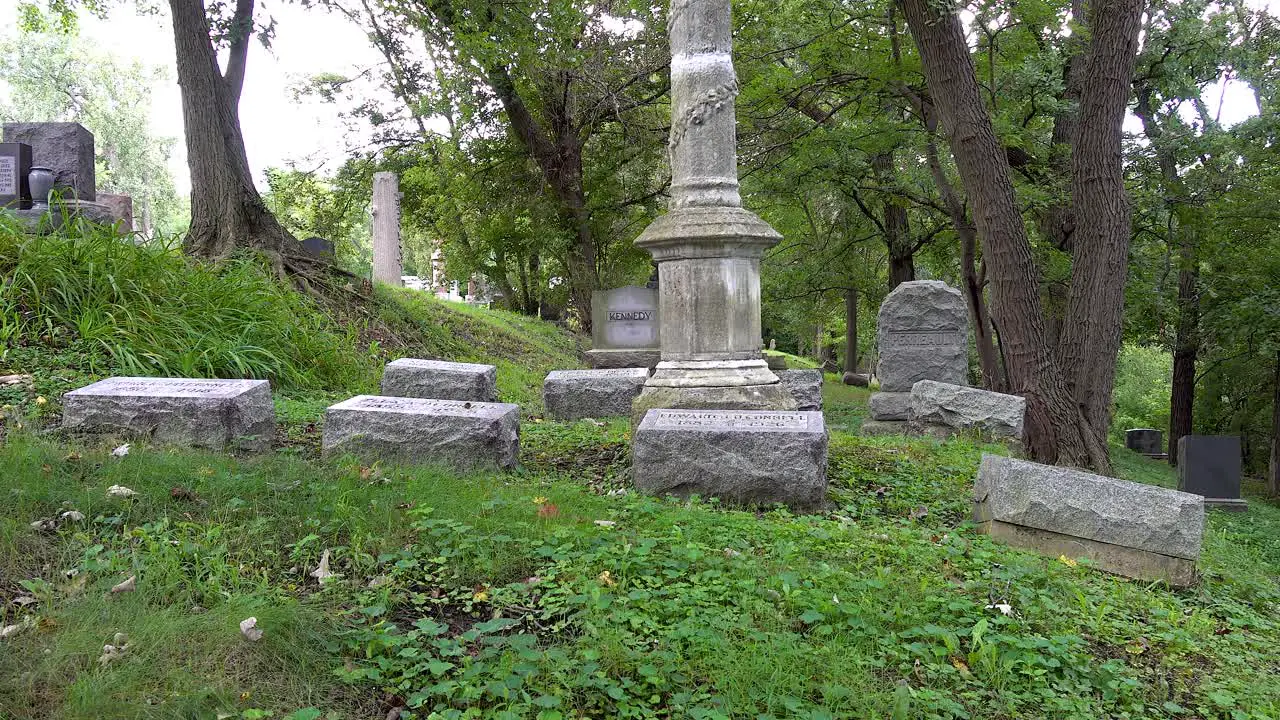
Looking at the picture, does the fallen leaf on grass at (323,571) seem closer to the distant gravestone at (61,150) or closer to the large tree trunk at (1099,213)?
the large tree trunk at (1099,213)

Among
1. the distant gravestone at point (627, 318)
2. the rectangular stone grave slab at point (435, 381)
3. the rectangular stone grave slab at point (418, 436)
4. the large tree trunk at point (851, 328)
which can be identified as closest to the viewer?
the rectangular stone grave slab at point (418, 436)

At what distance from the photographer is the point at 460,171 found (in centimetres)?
1741

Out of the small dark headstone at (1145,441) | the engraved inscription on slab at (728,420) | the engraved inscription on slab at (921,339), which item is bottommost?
the small dark headstone at (1145,441)

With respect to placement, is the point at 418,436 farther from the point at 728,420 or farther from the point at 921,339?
the point at 921,339

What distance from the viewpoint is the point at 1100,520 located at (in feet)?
14.9

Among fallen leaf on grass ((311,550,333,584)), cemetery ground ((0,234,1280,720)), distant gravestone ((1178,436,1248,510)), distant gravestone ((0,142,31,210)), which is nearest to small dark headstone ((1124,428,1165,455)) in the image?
distant gravestone ((1178,436,1248,510))

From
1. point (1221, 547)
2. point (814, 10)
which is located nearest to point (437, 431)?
point (1221, 547)

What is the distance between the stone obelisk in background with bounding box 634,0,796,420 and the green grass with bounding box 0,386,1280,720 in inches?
64.0

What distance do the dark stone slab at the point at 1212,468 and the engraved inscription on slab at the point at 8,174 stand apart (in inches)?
605

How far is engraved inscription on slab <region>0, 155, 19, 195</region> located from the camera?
406 inches

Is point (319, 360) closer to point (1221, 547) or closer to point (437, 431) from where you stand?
point (437, 431)

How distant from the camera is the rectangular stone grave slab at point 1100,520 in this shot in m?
4.44

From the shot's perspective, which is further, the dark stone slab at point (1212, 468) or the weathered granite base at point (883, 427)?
the dark stone slab at point (1212, 468)

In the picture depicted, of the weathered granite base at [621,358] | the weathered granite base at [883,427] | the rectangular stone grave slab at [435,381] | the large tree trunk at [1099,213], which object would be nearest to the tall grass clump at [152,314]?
the rectangular stone grave slab at [435,381]
